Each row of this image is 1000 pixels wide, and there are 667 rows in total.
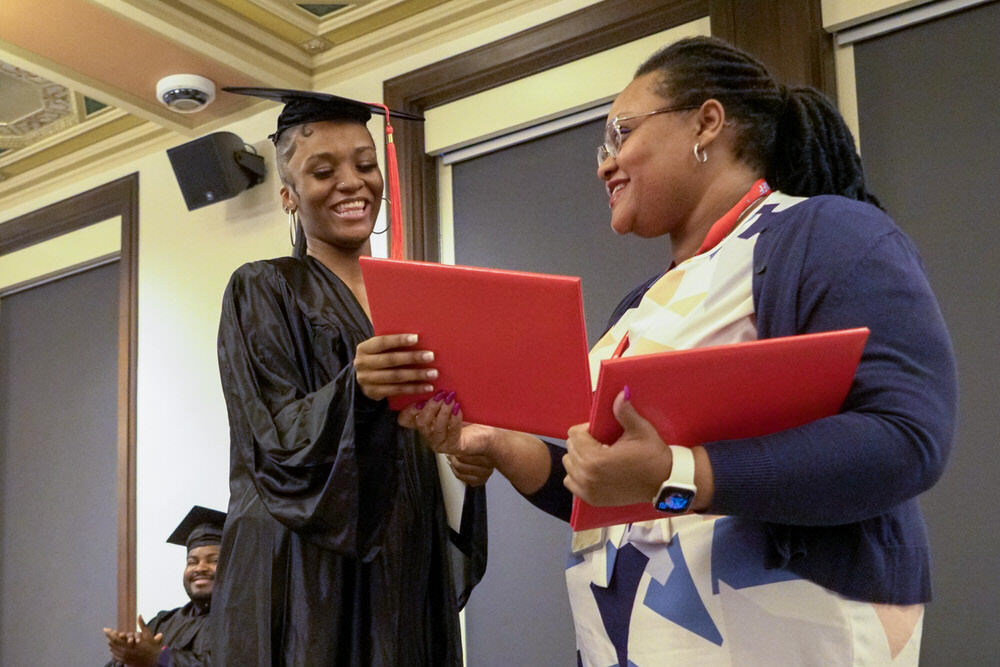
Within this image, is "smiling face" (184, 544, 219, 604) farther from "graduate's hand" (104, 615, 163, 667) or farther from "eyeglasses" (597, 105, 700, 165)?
"eyeglasses" (597, 105, 700, 165)

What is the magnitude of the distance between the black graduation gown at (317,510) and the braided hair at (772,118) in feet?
2.25

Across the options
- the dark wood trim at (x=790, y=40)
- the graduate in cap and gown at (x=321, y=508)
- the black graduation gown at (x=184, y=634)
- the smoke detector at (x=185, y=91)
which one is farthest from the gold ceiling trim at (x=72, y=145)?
the graduate in cap and gown at (x=321, y=508)

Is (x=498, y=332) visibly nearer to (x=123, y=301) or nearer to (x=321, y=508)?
(x=321, y=508)

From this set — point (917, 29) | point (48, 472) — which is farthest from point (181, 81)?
point (917, 29)

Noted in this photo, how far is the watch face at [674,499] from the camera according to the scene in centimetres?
112

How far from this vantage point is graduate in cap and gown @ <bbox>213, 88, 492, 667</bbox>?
1692 millimetres

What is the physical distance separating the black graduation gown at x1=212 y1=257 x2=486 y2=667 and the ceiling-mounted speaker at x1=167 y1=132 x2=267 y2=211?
290 cm

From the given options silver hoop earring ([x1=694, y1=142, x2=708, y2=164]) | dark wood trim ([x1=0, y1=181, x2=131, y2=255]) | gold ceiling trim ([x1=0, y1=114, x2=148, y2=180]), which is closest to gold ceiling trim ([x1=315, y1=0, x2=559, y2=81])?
gold ceiling trim ([x1=0, y1=114, x2=148, y2=180])

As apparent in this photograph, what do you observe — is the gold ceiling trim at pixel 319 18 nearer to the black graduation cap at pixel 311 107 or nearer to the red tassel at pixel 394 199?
the red tassel at pixel 394 199

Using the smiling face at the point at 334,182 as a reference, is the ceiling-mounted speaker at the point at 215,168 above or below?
above

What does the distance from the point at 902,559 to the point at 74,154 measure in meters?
5.25

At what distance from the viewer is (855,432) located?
1.11m

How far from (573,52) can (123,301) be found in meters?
2.65

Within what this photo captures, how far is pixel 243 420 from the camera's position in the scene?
1795 millimetres
